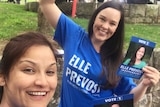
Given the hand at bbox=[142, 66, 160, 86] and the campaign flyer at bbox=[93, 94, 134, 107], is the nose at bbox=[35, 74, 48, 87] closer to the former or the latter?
the campaign flyer at bbox=[93, 94, 134, 107]

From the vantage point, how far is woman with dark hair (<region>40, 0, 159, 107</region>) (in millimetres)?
2541

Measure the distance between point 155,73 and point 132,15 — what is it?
6668 millimetres

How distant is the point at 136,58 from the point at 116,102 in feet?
1.08

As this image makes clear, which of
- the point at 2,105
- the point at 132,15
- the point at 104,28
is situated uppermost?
the point at 104,28

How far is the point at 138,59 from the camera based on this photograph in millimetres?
2477

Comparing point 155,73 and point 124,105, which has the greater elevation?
point 155,73

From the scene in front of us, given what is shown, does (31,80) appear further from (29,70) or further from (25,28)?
(25,28)

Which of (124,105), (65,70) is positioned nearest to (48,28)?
(65,70)

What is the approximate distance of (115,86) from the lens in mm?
2605

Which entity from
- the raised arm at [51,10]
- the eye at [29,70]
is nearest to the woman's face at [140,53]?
the raised arm at [51,10]

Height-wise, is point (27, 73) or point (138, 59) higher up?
point (27, 73)

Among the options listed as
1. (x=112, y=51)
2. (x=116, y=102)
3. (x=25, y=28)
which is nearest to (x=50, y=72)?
(x=116, y=102)

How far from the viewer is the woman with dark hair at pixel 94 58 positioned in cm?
254

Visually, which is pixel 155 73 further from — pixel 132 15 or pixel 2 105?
pixel 132 15
